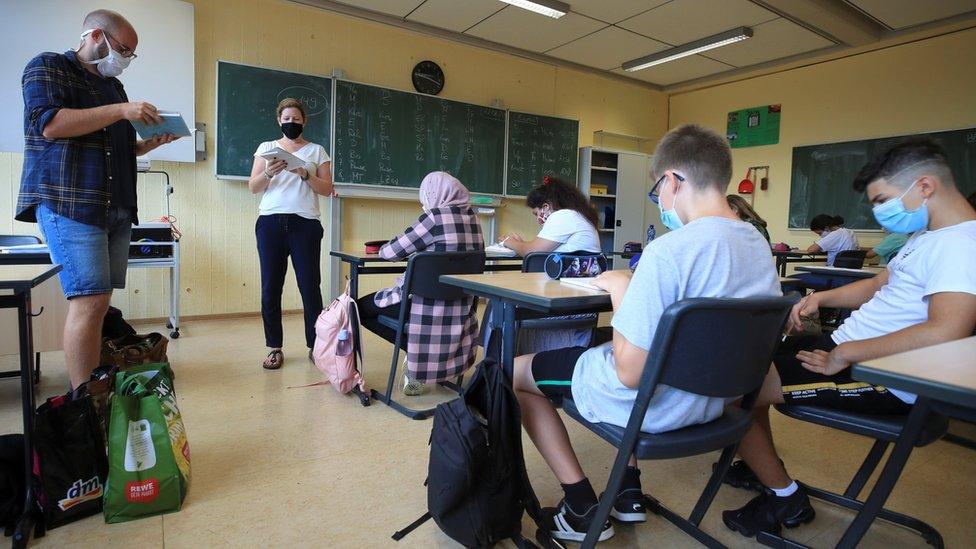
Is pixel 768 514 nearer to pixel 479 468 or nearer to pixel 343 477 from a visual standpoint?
pixel 479 468

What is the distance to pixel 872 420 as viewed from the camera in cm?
124

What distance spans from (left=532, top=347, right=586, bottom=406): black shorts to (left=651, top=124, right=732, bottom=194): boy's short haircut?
0.50 metres

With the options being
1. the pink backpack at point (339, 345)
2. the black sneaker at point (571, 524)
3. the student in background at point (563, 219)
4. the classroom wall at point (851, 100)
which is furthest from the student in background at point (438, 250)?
the classroom wall at point (851, 100)

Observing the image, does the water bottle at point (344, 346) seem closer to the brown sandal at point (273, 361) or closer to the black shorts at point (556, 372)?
the brown sandal at point (273, 361)

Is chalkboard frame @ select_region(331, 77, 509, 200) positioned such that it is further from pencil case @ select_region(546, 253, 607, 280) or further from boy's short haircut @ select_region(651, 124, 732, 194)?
boy's short haircut @ select_region(651, 124, 732, 194)

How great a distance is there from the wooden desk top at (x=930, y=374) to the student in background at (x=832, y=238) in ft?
13.8

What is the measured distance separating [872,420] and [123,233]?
2.48m

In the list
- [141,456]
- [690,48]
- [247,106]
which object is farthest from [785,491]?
[690,48]

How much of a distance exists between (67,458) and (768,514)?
6.19ft

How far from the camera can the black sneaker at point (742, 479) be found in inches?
69.5

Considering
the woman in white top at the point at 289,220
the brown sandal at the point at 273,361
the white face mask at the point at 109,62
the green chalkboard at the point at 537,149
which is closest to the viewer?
the white face mask at the point at 109,62

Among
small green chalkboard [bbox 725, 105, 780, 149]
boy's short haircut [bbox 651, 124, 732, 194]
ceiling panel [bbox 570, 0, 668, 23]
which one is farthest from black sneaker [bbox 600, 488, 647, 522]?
small green chalkboard [bbox 725, 105, 780, 149]

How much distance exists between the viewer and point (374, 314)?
251 centimetres

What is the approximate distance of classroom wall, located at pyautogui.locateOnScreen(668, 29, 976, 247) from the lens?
15.8 ft
